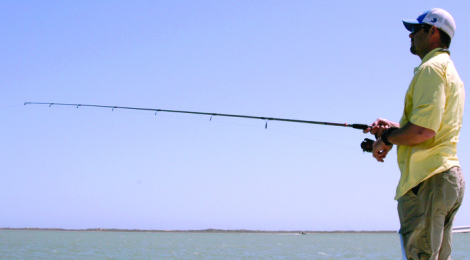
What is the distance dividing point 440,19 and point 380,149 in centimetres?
93

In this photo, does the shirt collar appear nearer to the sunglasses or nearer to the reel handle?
the sunglasses

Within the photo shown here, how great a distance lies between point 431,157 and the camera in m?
A: 3.00

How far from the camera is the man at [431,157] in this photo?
294cm

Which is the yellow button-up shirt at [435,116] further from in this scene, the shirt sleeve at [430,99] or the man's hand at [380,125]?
the man's hand at [380,125]

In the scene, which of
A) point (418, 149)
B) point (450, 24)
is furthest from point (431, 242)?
point (450, 24)

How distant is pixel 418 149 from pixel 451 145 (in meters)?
0.19

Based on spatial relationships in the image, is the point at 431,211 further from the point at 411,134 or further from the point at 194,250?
the point at 194,250

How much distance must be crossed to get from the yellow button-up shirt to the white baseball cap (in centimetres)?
20

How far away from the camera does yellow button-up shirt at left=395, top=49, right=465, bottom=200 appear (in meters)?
2.93

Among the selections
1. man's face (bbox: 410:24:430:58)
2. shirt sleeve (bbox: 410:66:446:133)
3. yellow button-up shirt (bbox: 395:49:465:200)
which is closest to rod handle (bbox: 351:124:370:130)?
man's face (bbox: 410:24:430:58)

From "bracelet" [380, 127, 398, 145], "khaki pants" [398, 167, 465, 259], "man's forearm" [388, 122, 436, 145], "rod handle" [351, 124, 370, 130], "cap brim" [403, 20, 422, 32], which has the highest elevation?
"cap brim" [403, 20, 422, 32]

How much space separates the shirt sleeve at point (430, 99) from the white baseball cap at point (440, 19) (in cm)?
38

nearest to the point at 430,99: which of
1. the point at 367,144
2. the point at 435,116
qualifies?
the point at 435,116

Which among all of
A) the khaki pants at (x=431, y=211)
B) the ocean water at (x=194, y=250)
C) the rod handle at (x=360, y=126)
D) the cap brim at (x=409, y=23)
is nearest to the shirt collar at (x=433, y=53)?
the cap brim at (x=409, y=23)
